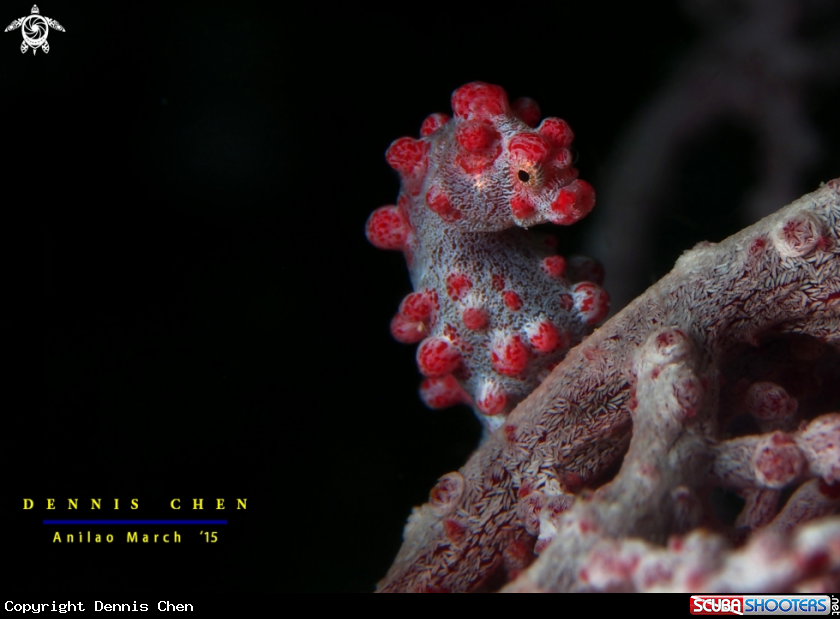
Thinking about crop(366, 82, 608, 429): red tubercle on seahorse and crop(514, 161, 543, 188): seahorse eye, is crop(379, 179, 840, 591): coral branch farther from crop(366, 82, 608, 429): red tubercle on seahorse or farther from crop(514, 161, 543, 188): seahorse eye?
crop(514, 161, 543, 188): seahorse eye

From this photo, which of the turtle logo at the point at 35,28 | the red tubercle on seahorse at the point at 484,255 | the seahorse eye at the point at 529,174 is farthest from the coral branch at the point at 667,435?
the turtle logo at the point at 35,28

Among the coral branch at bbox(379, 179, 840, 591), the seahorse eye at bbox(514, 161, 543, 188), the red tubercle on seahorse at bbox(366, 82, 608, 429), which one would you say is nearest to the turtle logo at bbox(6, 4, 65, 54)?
the red tubercle on seahorse at bbox(366, 82, 608, 429)

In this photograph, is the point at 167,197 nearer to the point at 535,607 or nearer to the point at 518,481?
the point at 518,481

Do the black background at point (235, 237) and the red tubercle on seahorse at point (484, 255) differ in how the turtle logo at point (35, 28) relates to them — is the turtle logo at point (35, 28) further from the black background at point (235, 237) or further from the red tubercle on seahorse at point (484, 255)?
the red tubercle on seahorse at point (484, 255)

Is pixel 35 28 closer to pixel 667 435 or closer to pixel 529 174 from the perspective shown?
pixel 529 174

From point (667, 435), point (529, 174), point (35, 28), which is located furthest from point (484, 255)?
point (35, 28)

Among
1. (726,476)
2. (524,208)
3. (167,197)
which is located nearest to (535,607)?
(726,476)
